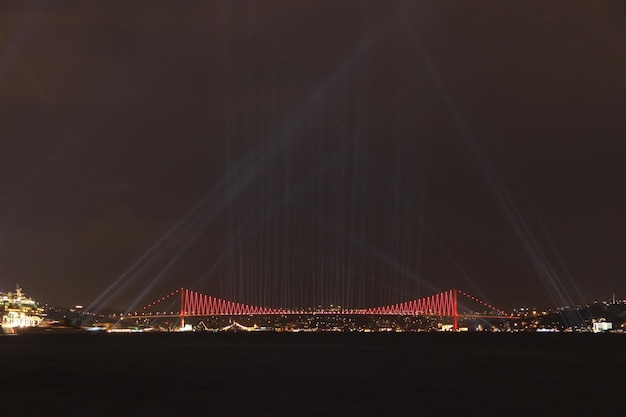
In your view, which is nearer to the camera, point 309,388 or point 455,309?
point 309,388

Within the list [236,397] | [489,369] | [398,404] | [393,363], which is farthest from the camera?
[393,363]

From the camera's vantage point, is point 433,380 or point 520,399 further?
point 433,380

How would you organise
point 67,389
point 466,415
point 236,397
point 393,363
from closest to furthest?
point 466,415
point 236,397
point 67,389
point 393,363

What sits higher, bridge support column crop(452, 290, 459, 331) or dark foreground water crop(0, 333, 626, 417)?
bridge support column crop(452, 290, 459, 331)

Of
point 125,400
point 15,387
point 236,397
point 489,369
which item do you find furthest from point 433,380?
point 15,387

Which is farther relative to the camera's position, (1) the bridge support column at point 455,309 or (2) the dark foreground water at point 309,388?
(1) the bridge support column at point 455,309

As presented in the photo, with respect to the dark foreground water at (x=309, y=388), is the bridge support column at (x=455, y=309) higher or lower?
higher

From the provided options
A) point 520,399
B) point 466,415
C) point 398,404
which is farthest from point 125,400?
point 520,399

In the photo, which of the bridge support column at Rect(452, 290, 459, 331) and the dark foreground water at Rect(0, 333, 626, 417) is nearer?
the dark foreground water at Rect(0, 333, 626, 417)

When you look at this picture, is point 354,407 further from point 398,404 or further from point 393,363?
point 393,363

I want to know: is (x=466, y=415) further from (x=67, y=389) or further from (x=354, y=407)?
(x=67, y=389)
